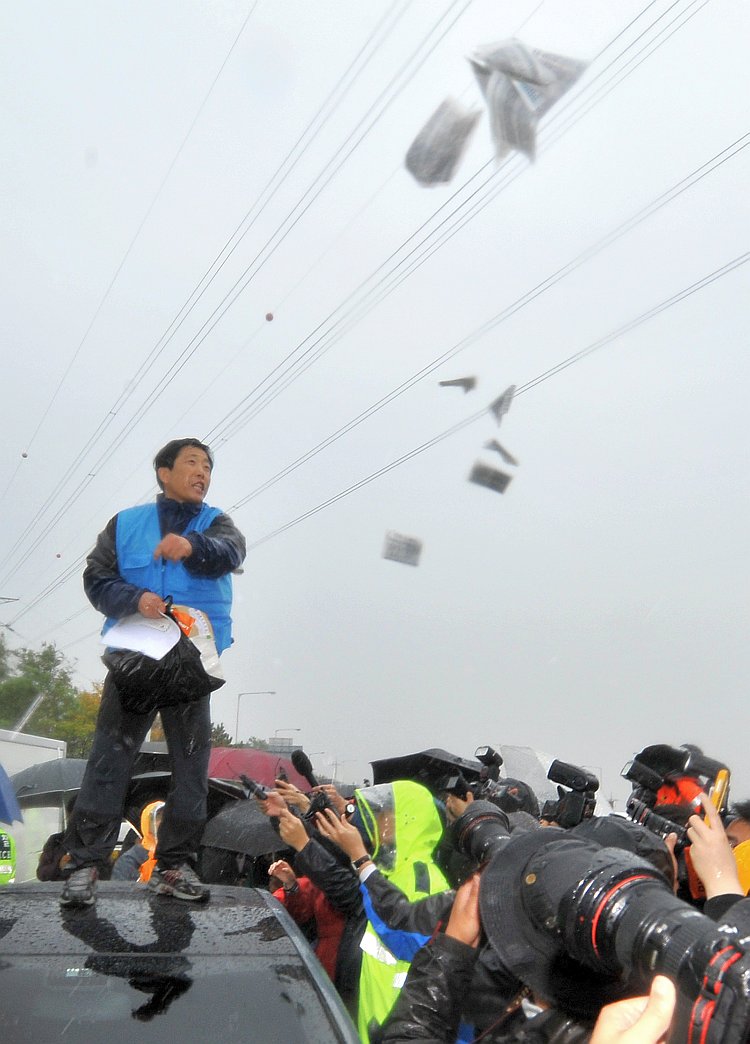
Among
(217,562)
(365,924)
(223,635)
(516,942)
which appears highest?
(217,562)

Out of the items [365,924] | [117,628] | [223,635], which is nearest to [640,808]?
[365,924]

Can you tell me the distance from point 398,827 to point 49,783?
311 inches

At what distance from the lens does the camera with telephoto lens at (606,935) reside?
1.21m

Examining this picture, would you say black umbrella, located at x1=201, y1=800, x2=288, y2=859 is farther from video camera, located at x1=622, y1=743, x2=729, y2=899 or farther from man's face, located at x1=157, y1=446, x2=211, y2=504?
video camera, located at x1=622, y1=743, x2=729, y2=899

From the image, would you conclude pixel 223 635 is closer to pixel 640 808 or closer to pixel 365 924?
pixel 365 924

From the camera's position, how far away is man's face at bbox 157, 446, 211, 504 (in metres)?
3.62

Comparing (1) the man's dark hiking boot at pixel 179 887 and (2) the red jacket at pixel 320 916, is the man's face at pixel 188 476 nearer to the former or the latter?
(1) the man's dark hiking boot at pixel 179 887

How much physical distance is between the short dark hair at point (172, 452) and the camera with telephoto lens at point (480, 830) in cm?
147

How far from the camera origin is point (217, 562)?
11.4ft

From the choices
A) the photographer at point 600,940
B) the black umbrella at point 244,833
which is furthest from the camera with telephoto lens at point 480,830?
the black umbrella at point 244,833

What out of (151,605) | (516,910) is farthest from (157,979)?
(151,605)

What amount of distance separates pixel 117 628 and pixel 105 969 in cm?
124

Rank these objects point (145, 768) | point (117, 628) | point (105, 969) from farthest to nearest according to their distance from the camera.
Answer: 1. point (145, 768)
2. point (117, 628)
3. point (105, 969)

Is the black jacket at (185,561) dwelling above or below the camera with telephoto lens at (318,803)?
above
